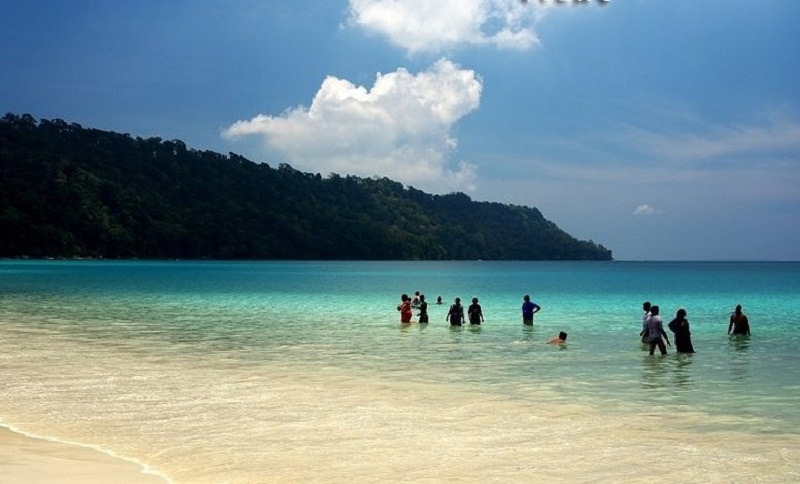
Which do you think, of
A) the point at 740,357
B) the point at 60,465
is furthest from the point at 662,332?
the point at 60,465

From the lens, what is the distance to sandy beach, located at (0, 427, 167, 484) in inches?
357

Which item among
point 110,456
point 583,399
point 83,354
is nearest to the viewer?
point 110,456

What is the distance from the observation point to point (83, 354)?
22.7 m

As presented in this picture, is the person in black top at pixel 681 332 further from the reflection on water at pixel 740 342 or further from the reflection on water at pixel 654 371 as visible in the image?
the reflection on water at pixel 740 342

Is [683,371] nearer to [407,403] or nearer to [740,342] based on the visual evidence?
[407,403]

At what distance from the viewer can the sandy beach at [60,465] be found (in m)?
9.07

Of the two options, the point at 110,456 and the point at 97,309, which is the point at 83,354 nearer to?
the point at 110,456

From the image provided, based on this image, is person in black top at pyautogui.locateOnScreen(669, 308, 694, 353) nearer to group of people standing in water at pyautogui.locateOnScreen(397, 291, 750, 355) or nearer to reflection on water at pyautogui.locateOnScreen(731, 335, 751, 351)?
group of people standing in water at pyautogui.locateOnScreen(397, 291, 750, 355)

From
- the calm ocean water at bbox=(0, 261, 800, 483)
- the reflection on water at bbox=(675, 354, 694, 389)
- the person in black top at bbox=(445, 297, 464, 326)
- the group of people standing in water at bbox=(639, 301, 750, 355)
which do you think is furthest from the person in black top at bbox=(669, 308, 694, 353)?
the person in black top at bbox=(445, 297, 464, 326)

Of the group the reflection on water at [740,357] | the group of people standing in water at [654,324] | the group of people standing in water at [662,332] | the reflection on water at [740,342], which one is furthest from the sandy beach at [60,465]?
the reflection on water at [740,342]

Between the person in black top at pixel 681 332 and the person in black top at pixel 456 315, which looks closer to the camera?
the person in black top at pixel 681 332

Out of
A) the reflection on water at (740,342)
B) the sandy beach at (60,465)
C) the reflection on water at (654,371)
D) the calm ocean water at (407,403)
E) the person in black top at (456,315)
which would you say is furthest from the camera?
the person in black top at (456,315)

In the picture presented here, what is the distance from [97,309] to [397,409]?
33.7m

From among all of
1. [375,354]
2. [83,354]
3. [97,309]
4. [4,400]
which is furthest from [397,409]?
[97,309]
